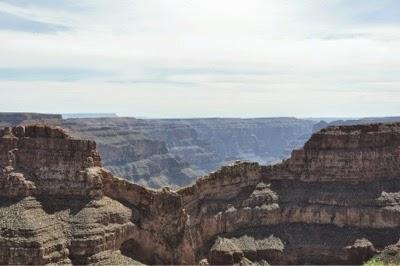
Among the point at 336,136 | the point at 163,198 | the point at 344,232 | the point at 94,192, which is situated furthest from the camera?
the point at 336,136

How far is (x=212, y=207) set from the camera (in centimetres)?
11375

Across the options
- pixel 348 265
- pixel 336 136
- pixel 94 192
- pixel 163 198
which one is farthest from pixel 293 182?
pixel 94 192

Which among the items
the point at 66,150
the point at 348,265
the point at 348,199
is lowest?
the point at 348,265

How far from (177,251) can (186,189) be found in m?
12.4

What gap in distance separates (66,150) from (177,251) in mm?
25318

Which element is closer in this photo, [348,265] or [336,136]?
[348,265]

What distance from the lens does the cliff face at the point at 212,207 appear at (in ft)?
307

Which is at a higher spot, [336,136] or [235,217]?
[336,136]

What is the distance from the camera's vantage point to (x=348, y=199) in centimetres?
11688

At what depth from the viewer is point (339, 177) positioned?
122 m

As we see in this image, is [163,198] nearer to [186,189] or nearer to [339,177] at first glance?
[186,189]

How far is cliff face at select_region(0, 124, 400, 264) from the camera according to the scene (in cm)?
9344

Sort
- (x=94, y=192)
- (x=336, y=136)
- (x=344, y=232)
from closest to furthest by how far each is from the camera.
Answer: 1. (x=94, y=192)
2. (x=344, y=232)
3. (x=336, y=136)

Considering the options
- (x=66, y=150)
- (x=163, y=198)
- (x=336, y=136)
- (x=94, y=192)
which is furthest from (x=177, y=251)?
(x=336, y=136)
